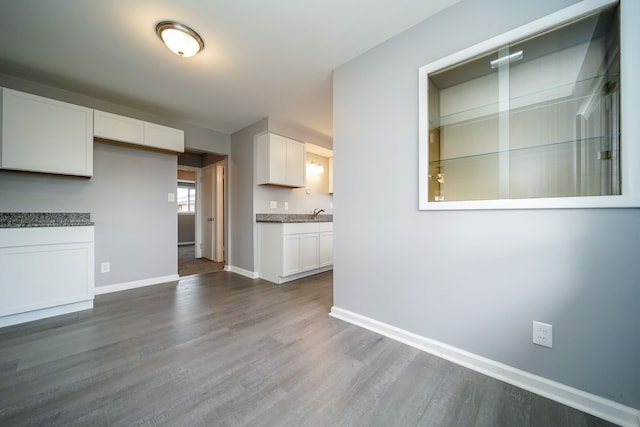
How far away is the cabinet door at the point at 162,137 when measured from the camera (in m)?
3.08

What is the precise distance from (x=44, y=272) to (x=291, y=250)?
247 cm

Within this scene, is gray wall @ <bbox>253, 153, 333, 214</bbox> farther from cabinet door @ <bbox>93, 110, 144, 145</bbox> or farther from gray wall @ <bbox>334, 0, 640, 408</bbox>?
gray wall @ <bbox>334, 0, 640, 408</bbox>

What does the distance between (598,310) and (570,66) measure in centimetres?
134

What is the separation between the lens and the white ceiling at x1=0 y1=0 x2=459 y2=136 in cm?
166

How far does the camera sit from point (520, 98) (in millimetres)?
1500

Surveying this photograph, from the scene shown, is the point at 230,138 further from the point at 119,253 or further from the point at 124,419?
the point at 124,419

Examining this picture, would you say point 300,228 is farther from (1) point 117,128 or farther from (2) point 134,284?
(1) point 117,128

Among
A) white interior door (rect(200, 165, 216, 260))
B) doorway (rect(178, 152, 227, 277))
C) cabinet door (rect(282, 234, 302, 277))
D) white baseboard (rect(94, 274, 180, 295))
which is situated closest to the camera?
white baseboard (rect(94, 274, 180, 295))

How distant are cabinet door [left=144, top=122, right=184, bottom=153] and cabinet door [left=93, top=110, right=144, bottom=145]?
0.06 meters

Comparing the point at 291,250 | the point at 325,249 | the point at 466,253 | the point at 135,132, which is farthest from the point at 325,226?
the point at 135,132

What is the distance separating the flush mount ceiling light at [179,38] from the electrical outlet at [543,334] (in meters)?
3.04

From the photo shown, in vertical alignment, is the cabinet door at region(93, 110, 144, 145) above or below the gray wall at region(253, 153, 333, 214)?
above

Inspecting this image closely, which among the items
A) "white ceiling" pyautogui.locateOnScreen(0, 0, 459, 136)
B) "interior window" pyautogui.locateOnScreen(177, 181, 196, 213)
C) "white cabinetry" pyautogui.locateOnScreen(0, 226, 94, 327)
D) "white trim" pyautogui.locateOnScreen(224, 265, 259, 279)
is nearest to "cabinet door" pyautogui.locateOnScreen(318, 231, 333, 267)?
"white trim" pyautogui.locateOnScreen(224, 265, 259, 279)

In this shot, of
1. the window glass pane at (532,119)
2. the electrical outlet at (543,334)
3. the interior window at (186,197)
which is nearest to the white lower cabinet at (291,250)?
the window glass pane at (532,119)
